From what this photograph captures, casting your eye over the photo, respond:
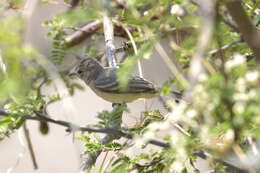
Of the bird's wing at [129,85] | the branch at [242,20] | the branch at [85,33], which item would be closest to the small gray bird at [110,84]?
the bird's wing at [129,85]

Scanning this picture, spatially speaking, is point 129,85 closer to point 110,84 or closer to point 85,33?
point 110,84

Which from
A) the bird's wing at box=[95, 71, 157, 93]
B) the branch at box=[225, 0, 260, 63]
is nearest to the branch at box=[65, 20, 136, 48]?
the bird's wing at box=[95, 71, 157, 93]

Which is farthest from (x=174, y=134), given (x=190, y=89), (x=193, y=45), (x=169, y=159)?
(x=193, y=45)

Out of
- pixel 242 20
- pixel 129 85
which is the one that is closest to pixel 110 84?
pixel 129 85

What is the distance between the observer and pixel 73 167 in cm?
704

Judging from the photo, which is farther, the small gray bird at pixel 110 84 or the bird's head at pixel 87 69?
the bird's head at pixel 87 69

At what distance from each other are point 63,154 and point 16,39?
6.12 metres

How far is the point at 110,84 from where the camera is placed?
427 centimetres

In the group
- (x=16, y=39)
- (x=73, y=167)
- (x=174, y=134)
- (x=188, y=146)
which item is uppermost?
(x=16, y=39)

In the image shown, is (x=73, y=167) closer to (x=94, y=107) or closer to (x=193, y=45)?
(x=94, y=107)

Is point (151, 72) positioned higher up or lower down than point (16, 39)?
lower down

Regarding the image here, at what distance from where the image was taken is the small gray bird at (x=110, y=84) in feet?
13.3

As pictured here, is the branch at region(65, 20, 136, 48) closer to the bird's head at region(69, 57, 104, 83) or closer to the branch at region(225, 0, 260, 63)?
the bird's head at region(69, 57, 104, 83)

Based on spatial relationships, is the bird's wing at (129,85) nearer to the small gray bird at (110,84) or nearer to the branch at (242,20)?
the small gray bird at (110,84)
